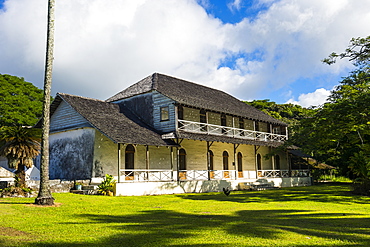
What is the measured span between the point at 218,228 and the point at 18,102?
41.2 meters

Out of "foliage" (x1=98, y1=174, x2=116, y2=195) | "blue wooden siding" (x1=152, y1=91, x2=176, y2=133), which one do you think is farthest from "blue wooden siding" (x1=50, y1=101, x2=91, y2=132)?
"blue wooden siding" (x1=152, y1=91, x2=176, y2=133)

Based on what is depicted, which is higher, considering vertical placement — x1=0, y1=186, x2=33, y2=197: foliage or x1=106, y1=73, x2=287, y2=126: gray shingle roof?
x1=106, y1=73, x2=287, y2=126: gray shingle roof

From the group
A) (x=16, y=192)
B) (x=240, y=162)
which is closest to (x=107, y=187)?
(x=16, y=192)

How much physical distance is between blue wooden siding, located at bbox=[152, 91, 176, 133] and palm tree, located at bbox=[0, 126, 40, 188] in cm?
1025

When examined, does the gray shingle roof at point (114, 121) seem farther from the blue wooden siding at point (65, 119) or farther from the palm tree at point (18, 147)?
the palm tree at point (18, 147)

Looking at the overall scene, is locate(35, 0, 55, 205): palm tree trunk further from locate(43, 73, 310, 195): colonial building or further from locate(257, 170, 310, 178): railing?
locate(257, 170, 310, 178): railing

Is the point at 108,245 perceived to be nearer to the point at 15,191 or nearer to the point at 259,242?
the point at 259,242

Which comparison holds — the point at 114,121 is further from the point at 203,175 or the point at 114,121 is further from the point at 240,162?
the point at 240,162

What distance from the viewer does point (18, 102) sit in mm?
43500

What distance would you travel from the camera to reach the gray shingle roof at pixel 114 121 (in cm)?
2022

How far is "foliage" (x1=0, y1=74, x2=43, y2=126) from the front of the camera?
41375 mm

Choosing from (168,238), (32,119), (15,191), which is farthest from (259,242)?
(32,119)

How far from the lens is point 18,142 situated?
15195 mm

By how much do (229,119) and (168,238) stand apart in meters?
24.8
